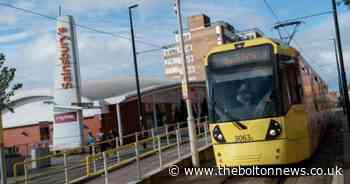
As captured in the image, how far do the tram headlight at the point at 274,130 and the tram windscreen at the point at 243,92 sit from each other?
0.23m

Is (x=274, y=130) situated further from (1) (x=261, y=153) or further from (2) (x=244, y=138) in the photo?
(2) (x=244, y=138)

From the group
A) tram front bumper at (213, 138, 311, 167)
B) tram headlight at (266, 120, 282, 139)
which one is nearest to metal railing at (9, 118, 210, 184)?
tram front bumper at (213, 138, 311, 167)

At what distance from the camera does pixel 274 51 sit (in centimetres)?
1299

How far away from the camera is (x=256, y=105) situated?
41.7 ft

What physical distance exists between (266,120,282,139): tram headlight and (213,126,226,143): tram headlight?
3.76ft

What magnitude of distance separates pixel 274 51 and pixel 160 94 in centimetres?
3188

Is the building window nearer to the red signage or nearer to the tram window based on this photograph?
the red signage

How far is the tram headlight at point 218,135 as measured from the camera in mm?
12923

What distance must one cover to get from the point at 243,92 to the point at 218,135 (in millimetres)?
1251

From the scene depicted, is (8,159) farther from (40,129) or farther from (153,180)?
(40,129)

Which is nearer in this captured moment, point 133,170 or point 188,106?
point 133,170

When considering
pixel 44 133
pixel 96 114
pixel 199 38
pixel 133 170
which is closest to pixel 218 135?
pixel 133 170

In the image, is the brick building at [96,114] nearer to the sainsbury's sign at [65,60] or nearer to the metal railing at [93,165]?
the sainsbury's sign at [65,60]

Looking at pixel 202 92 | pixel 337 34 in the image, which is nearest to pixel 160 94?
pixel 202 92
